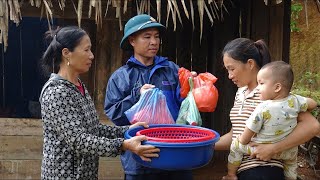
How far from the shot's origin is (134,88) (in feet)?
9.93

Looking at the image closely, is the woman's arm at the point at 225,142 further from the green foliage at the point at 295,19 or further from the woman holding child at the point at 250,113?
the green foliage at the point at 295,19

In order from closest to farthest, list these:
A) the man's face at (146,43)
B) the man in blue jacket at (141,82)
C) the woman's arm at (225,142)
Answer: the woman's arm at (225,142), the man in blue jacket at (141,82), the man's face at (146,43)

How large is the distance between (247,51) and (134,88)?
80cm

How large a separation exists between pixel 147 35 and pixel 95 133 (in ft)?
2.57

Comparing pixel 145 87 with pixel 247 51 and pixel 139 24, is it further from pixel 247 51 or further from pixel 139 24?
pixel 247 51

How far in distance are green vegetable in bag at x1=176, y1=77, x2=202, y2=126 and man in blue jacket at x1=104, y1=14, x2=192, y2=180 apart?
0.10 metres

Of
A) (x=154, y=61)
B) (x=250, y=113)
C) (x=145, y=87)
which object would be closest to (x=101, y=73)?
(x=154, y=61)

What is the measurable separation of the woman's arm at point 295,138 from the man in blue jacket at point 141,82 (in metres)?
0.66

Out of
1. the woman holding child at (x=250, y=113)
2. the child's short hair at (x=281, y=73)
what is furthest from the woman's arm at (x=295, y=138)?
the child's short hair at (x=281, y=73)

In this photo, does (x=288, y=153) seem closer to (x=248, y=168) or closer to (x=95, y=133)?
(x=248, y=168)

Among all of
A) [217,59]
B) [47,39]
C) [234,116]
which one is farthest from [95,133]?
[217,59]

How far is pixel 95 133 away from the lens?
2729 mm

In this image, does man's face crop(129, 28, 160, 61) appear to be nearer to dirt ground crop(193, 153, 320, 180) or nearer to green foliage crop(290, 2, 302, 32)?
dirt ground crop(193, 153, 320, 180)

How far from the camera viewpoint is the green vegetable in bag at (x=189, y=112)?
2916 mm
